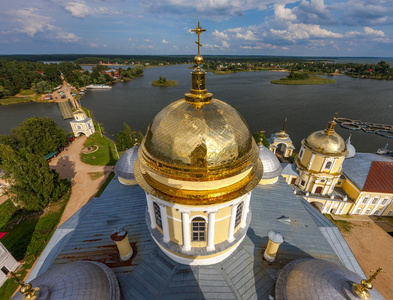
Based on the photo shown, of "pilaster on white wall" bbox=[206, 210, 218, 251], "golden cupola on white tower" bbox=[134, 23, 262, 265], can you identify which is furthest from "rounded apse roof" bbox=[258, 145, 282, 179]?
"pilaster on white wall" bbox=[206, 210, 218, 251]

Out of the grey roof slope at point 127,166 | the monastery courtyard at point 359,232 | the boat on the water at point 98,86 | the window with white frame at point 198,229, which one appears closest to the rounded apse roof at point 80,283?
the window with white frame at point 198,229

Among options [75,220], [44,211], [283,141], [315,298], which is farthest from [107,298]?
[283,141]

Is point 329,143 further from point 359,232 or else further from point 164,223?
point 164,223

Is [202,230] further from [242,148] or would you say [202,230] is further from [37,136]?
[37,136]

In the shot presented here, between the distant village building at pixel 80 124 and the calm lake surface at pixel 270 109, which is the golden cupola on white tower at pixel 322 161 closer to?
the calm lake surface at pixel 270 109

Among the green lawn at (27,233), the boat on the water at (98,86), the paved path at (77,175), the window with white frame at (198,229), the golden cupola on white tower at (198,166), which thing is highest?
the golden cupola on white tower at (198,166)

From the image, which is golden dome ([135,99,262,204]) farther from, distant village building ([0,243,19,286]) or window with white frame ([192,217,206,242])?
distant village building ([0,243,19,286])
